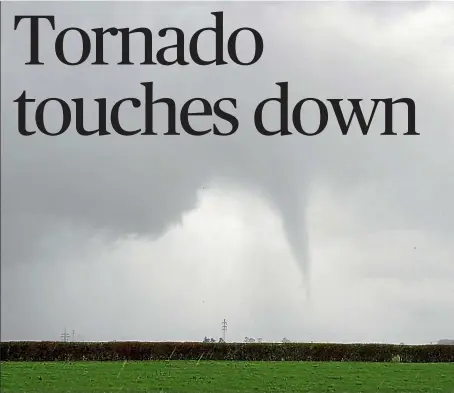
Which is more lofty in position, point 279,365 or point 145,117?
point 145,117

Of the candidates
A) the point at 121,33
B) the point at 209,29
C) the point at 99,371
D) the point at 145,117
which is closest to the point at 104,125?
the point at 145,117

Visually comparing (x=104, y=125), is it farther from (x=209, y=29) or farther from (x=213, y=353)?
(x=213, y=353)

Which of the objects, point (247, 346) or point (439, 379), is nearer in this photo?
point (439, 379)

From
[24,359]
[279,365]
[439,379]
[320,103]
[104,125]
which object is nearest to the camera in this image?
[104,125]

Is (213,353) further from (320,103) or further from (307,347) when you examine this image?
(320,103)

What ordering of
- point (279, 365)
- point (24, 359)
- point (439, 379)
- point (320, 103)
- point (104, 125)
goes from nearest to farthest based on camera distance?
point (104, 125) < point (320, 103) < point (439, 379) < point (279, 365) < point (24, 359)

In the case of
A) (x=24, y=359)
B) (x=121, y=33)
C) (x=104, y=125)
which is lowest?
(x=24, y=359)

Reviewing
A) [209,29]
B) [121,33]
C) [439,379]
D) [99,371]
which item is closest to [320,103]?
[209,29]
